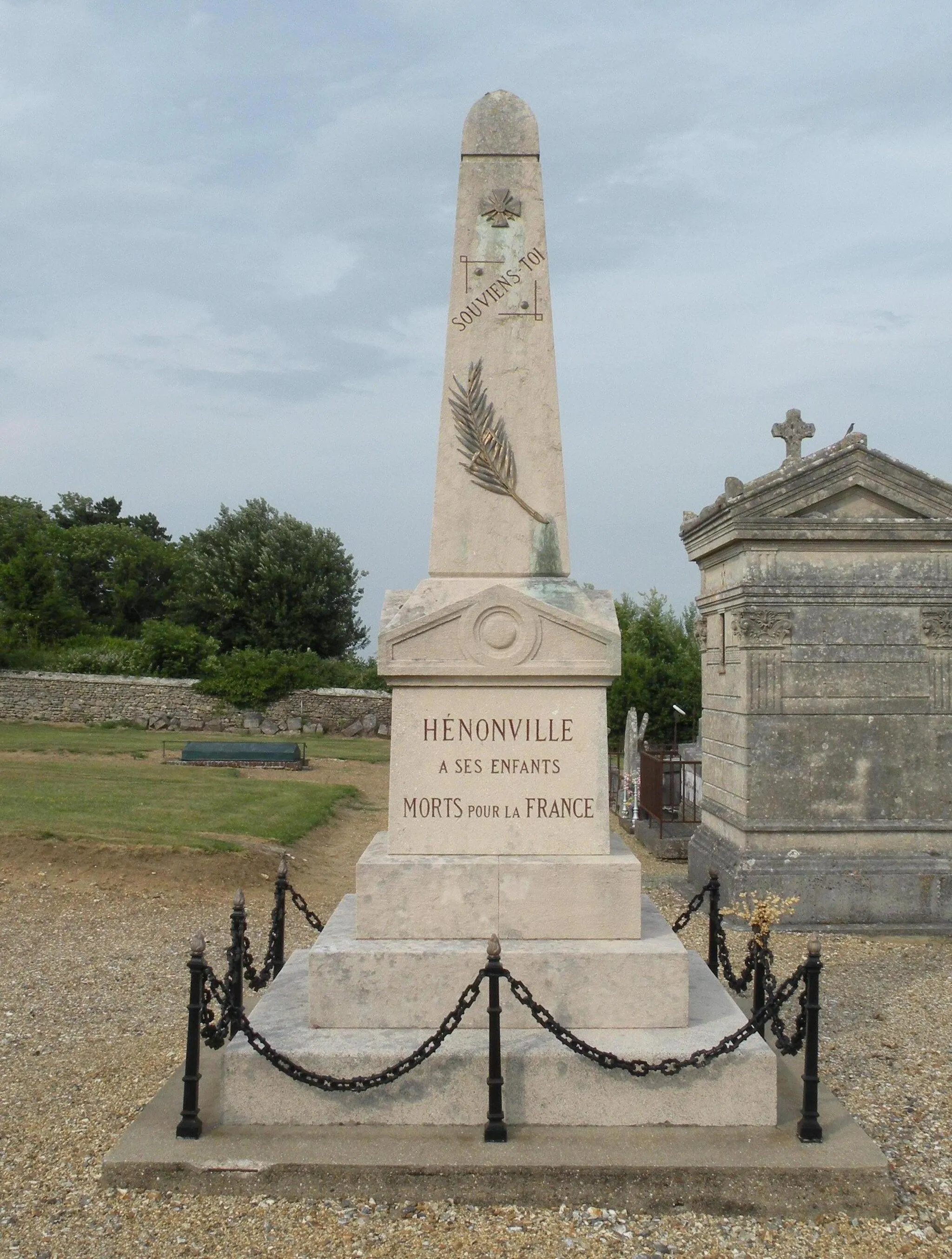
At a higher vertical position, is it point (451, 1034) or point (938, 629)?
point (938, 629)

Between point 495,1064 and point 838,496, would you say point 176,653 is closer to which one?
point 838,496

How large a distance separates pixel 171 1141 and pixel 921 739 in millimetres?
8404

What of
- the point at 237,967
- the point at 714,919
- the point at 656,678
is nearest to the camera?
the point at 237,967

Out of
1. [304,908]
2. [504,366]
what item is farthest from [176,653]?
[504,366]

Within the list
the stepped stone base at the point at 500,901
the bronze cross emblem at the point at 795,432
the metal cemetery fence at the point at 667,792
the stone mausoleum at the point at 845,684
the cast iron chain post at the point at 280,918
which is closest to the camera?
the stepped stone base at the point at 500,901

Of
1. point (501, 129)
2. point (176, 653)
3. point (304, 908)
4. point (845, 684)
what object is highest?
point (501, 129)

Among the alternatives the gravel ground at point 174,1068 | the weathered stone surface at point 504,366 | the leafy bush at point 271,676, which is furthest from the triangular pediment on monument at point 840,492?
the leafy bush at point 271,676

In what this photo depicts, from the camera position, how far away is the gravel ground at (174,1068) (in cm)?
396

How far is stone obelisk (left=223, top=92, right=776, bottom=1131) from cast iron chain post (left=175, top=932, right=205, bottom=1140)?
0.16m

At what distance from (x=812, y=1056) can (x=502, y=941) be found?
1.57 m

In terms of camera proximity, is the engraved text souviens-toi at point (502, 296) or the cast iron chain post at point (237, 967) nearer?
the cast iron chain post at point (237, 967)

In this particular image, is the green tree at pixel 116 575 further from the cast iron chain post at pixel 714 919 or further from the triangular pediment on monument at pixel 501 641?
the triangular pediment on monument at pixel 501 641

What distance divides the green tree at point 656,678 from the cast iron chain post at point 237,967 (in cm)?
1715

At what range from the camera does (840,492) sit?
10430 mm
